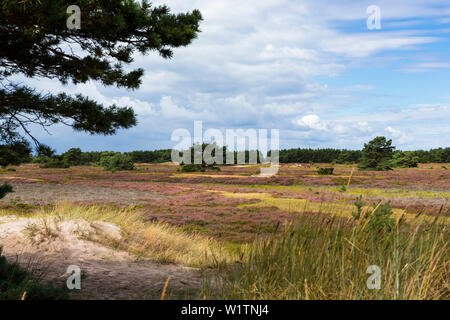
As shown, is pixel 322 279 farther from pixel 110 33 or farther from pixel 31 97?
pixel 31 97

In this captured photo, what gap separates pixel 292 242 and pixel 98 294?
10.2ft

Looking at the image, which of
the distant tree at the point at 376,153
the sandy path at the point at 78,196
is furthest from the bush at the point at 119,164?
the distant tree at the point at 376,153

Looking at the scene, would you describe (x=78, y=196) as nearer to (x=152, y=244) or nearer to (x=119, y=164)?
(x=152, y=244)

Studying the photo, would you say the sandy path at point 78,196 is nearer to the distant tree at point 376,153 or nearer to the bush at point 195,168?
the bush at point 195,168

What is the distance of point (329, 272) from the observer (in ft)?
15.0

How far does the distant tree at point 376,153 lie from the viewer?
63778mm

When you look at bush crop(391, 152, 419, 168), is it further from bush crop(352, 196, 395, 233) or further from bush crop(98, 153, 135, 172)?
bush crop(352, 196, 395, 233)

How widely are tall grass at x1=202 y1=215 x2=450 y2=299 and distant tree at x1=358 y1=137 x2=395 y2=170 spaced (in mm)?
62992

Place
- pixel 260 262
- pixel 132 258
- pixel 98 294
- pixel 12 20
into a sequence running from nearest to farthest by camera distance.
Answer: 1. pixel 260 262
2. pixel 98 294
3. pixel 12 20
4. pixel 132 258

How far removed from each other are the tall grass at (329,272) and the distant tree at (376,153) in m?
63.0

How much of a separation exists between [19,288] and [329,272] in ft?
14.4

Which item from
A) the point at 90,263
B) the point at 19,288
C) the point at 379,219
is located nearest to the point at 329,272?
the point at 379,219

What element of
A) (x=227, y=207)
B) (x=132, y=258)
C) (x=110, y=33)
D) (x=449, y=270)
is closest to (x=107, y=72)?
(x=110, y=33)
